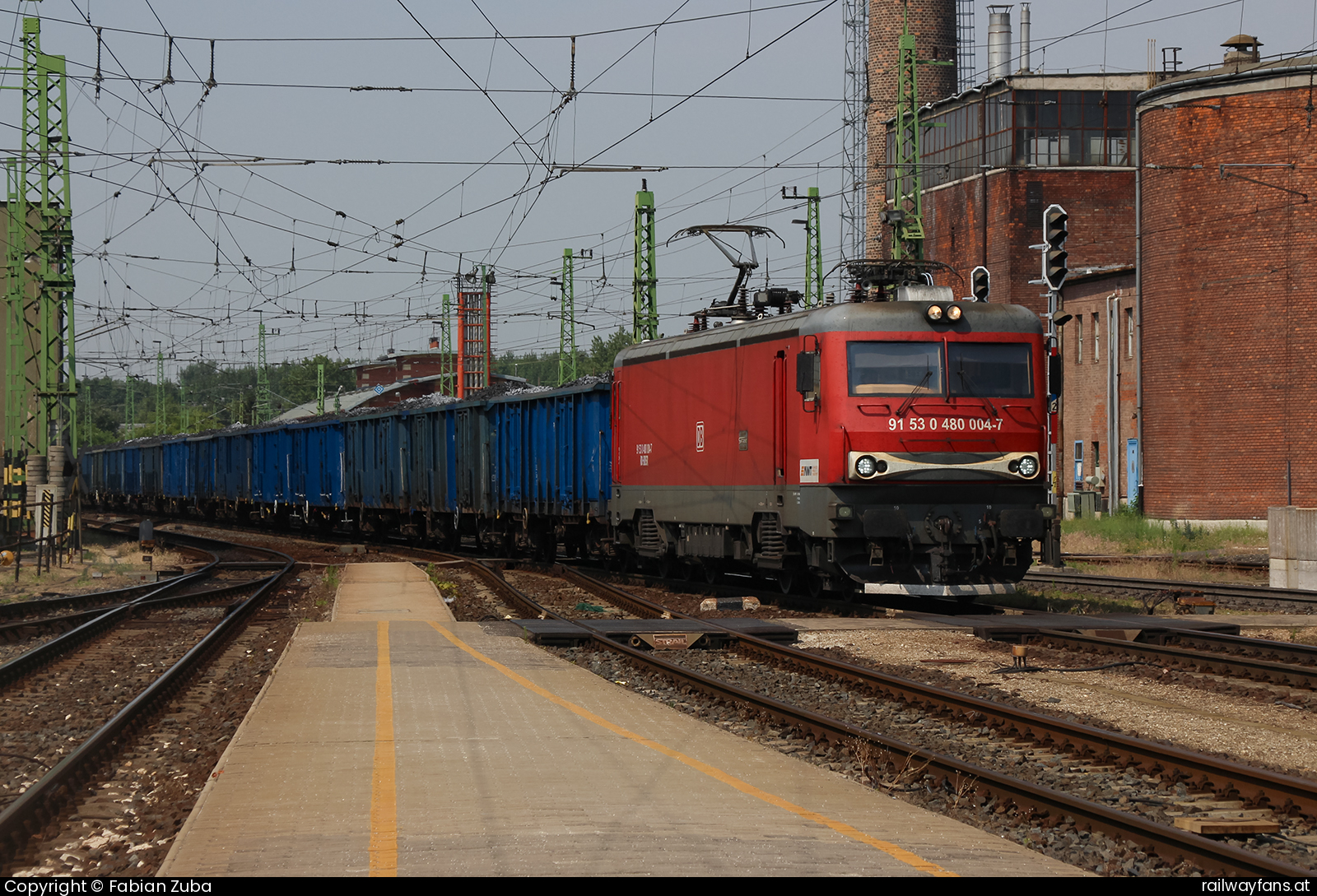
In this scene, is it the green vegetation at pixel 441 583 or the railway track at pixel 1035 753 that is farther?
the green vegetation at pixel 441 583

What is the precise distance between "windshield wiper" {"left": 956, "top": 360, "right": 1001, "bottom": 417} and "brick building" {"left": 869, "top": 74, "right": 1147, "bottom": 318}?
34.8 metres

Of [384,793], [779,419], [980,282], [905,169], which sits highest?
[905,169]

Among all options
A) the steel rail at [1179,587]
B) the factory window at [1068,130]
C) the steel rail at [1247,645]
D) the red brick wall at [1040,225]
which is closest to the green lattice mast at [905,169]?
the steel rail at [1179,587]

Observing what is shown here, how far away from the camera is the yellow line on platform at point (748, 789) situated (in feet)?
19.6

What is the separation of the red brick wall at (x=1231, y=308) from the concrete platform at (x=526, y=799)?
2751 centimetres

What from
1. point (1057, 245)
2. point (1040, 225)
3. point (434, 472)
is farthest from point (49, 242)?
point (1040, 225)

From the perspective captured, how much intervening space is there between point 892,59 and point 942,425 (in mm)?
52801

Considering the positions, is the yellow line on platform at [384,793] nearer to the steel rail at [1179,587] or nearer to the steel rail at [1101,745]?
the steel rail at [1101,745]

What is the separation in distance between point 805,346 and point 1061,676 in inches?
208

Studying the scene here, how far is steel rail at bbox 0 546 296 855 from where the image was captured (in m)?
6.87

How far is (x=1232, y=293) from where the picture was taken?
35.1m

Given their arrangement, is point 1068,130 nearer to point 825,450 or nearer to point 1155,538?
point 1155,538

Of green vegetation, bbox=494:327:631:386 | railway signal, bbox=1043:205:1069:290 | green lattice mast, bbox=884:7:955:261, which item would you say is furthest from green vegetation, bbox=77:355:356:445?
railway signal, bbox=1043:205:1069:290

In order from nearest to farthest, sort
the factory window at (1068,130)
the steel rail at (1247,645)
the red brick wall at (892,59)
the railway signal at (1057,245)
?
1. the steel rail at (1247,645)
2. the railway signal at (1057,245)
3. the factory window at (1068,130)
4. the red brick wall at (892,59)
